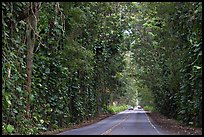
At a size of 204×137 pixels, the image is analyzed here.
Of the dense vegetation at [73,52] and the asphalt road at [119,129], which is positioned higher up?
the dense vegetation at [73,52]

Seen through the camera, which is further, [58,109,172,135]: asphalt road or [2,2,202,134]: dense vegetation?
[58,109,172,135]: asphalt road

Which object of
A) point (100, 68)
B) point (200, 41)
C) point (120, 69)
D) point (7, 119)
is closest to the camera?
point (7, 119)

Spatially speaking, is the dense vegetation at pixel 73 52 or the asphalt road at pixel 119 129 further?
the asphalt road at pixel 119 129

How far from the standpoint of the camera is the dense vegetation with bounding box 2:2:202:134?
15.3 m

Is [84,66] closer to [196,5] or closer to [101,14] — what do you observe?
[101,14]

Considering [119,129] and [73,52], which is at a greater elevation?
[73,52]

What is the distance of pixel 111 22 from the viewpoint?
29344 millimetres

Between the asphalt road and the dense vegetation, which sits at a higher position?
the dense vegetation

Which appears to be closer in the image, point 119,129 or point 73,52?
point 119,129

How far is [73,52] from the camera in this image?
22781 millimetres

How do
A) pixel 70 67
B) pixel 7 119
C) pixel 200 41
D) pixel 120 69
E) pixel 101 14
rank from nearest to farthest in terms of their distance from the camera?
1. pixel 7 119
2. pixel 200 41
3. pixel 70 67
4. pixel 101 14
5. pixel 120 69

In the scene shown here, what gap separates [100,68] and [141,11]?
11899mm

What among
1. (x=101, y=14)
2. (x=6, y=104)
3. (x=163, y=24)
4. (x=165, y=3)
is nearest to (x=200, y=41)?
(x=165, y=3)

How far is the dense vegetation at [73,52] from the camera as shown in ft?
50.3
